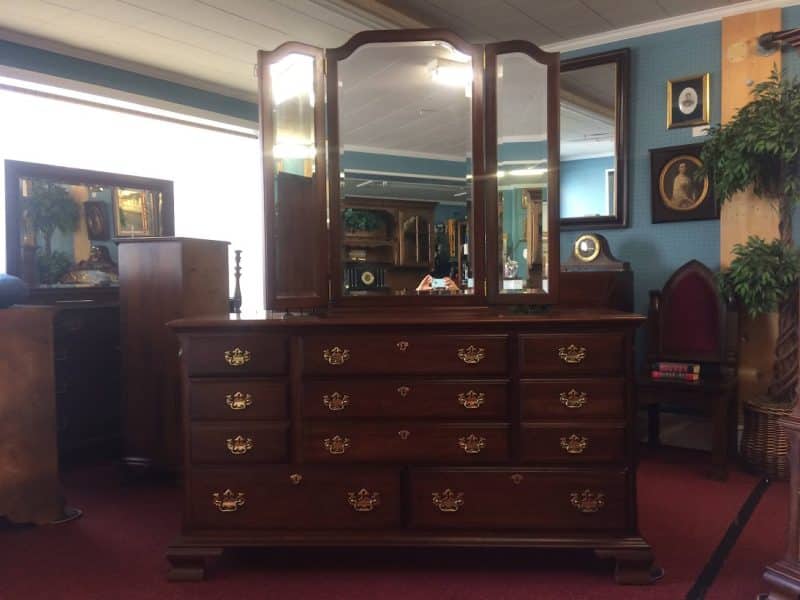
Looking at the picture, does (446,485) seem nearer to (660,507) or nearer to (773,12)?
(660,507)

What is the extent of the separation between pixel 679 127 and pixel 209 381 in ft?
10.9

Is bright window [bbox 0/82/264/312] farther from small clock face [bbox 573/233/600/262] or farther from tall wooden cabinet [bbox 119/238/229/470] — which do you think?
small clock face [bbox 573/233/600/262]

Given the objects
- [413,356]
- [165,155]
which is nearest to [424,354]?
[413,356]

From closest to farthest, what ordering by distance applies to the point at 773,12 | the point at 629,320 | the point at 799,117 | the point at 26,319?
1. the point at 629,320
2. the point at 26,319
3. the point at 799,117
4. the point at 773,12

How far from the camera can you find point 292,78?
2.46 m

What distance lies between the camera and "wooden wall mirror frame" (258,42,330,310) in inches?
94.7

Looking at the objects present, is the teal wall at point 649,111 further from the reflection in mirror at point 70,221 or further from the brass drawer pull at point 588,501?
the brass drawer pull at point 588,501

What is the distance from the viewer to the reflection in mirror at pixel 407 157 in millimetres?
2434

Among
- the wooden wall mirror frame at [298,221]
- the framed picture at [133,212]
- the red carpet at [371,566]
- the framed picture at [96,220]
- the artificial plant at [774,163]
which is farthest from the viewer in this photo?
the framed picture at [133,212]

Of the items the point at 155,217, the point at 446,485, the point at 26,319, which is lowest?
the point at 446,485

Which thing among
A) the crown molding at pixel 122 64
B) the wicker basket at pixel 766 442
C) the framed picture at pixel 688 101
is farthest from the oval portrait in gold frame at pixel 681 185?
the crown molding at pixel 122 64

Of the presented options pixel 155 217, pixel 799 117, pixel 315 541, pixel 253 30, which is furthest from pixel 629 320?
pixel 155 217

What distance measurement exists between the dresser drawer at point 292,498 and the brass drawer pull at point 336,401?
231 mm

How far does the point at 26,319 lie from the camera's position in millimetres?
2668
